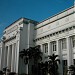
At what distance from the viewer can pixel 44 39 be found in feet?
134

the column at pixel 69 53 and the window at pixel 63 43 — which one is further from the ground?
the window at pixel 63 43

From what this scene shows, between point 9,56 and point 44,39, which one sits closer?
point 44,39

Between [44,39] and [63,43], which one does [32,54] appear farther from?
[63,43]

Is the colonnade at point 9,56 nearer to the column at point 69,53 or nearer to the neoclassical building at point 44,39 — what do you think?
the neoclassical building at point 44,39

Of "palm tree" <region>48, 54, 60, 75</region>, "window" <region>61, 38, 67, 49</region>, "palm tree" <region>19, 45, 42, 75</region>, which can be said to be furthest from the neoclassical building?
"palm tree" <region>48, 54, 60, 75</region>

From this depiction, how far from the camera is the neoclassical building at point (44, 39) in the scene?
3350cm

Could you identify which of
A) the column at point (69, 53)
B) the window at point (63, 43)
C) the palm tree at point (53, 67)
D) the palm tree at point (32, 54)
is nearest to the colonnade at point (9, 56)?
the palm tree at point (32, 54)

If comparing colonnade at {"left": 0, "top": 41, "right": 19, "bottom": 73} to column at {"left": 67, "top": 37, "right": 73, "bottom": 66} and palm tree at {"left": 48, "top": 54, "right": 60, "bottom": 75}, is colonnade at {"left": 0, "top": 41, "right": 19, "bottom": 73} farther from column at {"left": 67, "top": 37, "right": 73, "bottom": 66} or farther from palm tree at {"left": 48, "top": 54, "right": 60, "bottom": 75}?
column at {"left": 67, "top": 37, "right": 73, "bottom": 66}

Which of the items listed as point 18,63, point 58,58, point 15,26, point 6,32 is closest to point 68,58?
point 58,58

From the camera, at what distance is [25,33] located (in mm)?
45906

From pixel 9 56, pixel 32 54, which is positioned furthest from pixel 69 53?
pixel 9 56

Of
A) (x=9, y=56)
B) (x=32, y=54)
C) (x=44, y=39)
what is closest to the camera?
(x=32, y=54)

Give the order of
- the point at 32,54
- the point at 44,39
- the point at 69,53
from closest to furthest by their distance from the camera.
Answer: the point at 69,53, the point at 32,54, the point at 44,39

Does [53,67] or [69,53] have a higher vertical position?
[69,53]
